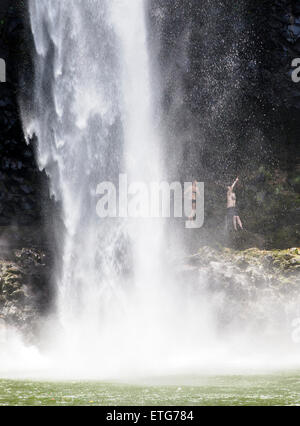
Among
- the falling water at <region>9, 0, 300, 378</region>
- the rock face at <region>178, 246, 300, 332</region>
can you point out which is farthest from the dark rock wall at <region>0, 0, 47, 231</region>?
the rock face at <region>178, 246, 300, 332</region>

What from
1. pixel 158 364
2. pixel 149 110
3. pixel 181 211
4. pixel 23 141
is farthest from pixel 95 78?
pixel 158 364

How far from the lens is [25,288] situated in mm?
15773

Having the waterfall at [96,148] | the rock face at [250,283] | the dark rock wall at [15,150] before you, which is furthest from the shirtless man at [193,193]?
the dark rock wall at [15,150]

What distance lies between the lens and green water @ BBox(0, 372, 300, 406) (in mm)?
5848

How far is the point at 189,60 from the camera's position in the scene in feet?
59.1

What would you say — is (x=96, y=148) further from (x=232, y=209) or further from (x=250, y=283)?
(x=250, y=283)

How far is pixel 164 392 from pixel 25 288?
1011 centimetres

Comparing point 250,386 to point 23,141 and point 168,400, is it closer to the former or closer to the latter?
point 168,400

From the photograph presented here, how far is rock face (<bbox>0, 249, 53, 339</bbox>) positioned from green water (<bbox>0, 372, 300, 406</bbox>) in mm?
7591

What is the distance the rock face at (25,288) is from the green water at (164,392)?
7591mm

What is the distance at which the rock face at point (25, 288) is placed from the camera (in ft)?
49.6

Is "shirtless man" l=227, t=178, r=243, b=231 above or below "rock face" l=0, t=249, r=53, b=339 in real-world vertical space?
above

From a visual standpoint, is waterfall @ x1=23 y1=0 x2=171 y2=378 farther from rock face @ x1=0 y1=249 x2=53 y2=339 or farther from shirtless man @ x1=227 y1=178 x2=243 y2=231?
shirtless man @ x1=227 y1=178 x2=243 y2=231

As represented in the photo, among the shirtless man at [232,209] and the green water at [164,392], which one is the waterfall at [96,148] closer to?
the shirtless man at [232,209]
